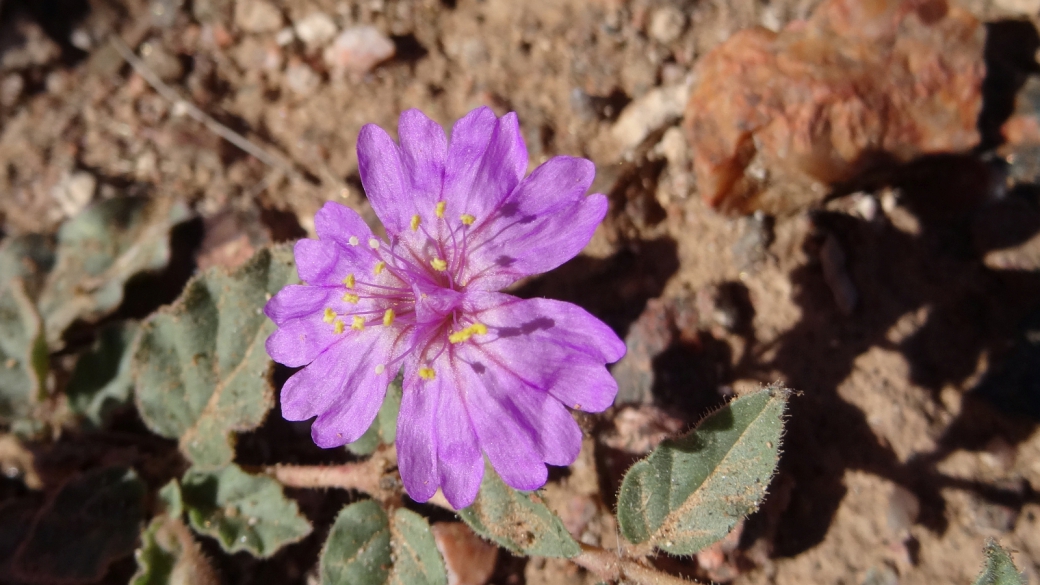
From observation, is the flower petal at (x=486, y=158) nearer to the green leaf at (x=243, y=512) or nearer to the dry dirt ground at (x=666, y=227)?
the dry dirt ground at (x=666, y=227)

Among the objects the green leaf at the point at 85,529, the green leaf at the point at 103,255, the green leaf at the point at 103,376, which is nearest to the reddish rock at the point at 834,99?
the green leaf at the point at 103,255

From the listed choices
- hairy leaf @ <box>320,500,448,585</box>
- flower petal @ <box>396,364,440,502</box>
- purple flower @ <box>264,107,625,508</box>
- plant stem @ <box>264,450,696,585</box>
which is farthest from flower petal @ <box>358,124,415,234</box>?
hairy leaf @ <box>320,500,448,585</box>

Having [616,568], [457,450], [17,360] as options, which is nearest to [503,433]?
[457,450]

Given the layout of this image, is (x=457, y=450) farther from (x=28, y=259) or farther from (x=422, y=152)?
(x=28, y=259)

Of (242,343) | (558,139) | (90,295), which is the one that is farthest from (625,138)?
(90,295)

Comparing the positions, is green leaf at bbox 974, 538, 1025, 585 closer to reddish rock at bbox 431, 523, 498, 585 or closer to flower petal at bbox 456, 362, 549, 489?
flower petal at bbox 456, 362, 549, 489

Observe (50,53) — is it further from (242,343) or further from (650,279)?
(650,279)
